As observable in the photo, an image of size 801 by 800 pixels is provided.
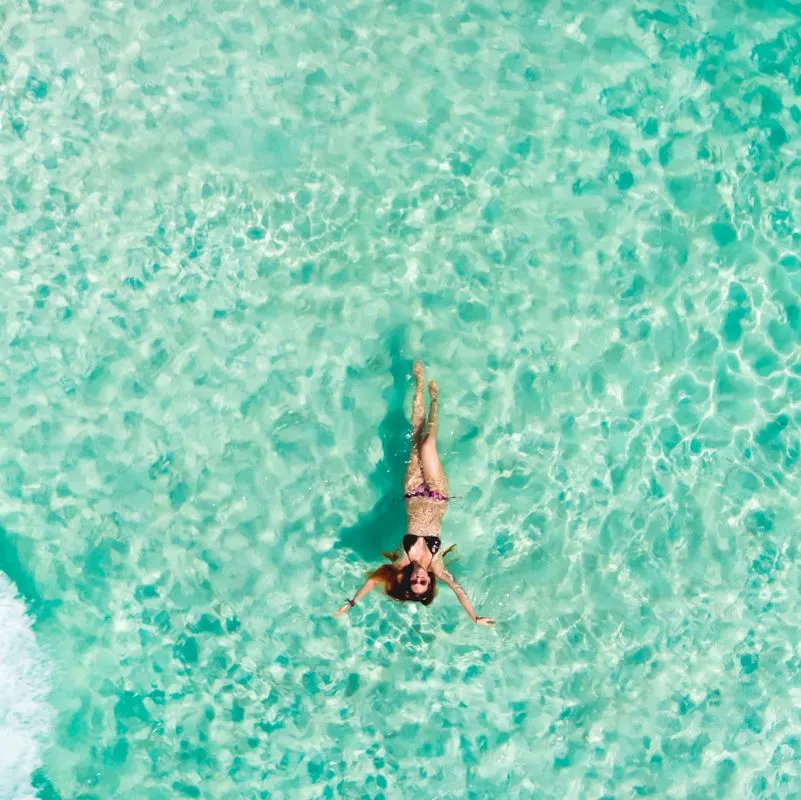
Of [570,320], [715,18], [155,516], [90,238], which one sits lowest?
[155,516]

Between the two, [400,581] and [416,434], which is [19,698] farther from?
[416,434]

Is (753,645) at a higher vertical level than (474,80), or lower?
lower

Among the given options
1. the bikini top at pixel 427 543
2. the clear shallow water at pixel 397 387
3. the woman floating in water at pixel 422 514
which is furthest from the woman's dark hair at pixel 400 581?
the clear shallow water at pixel 397 387

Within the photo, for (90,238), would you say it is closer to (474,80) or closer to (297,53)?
(297,53)

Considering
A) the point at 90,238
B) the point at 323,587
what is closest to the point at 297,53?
the point at 90,238

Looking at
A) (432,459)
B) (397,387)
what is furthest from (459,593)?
(397,387)

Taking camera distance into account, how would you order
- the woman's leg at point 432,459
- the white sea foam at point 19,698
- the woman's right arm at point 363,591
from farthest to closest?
1. the white sea foam at point 19,698
2. the woman's leg at point 432,459
3. the woman's right arm at point 363,591

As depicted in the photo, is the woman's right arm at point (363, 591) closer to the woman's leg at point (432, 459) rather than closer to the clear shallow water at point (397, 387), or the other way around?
the clear shallow water at point (397, 387)
